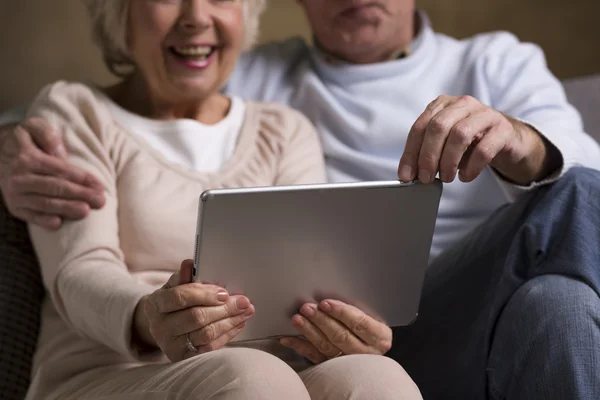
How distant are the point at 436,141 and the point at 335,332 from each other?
284mm

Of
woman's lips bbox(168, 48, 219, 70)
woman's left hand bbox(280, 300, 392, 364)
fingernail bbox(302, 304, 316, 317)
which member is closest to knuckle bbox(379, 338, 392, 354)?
woman's left hand bbox(280, 300, 392, 364)

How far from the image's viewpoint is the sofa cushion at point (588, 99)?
1.75 m

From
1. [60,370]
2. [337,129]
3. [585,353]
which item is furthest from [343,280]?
[337,129]

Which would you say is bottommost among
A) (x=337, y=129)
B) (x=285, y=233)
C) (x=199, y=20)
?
(x=337, y=129)

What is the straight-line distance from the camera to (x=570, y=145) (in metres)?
1.30

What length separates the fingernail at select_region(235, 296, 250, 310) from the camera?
101 cm

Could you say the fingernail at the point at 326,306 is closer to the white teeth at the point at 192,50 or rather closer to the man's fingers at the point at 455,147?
the man's fingers at the point at 455,147

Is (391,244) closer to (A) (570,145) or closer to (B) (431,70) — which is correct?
(A) (570,145)

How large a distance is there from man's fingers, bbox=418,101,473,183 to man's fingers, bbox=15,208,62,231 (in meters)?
0.54

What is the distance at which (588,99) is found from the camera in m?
1.79

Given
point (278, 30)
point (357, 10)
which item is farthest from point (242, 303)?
point (278, 30)

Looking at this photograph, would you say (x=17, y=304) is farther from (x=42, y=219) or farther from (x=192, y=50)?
(x=192, y=50)

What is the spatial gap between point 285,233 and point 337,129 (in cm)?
63

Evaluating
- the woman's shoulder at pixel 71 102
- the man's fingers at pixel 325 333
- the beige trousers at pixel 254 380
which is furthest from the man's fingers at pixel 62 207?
the man's fingers at pixel 325 333
